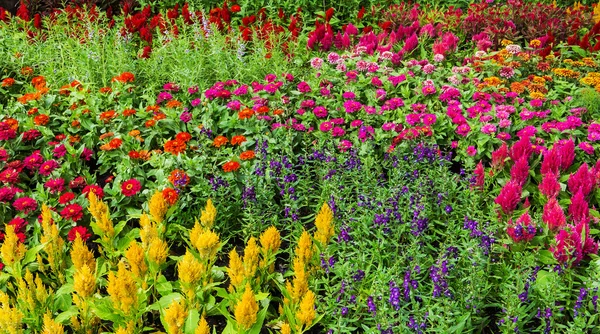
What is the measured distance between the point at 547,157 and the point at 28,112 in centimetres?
404

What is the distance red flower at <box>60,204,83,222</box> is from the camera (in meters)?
3.86

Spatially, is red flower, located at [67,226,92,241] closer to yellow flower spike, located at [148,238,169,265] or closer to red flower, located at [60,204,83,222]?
red flower, located at [60,204,83,222]

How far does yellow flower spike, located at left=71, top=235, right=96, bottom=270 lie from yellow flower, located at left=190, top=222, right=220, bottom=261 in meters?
0.57

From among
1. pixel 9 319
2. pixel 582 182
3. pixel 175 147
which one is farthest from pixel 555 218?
pixel 9 319

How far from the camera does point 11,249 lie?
10.3 feet

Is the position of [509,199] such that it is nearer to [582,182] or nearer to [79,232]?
→ [582,182]

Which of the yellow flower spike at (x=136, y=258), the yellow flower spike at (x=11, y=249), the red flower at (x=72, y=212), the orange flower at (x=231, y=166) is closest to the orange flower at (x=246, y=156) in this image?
the orange flower at (x=231, y=166)

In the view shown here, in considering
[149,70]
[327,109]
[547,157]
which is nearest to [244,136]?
[327,109]

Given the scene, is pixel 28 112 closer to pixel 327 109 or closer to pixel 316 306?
A: pixel 327 109

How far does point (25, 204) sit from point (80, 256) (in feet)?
3.51

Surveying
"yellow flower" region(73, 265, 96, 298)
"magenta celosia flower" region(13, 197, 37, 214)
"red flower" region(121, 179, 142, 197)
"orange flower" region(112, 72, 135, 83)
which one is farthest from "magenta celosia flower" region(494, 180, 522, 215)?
"orange flower" region(112, 72, 135, 83)

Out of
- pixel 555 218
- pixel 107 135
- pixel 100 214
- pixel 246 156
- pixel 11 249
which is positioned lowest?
pixel 555 218

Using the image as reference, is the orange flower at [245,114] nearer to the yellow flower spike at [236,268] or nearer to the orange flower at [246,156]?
the orange flower at [246,156]

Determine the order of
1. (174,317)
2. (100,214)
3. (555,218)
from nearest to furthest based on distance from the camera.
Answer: (174,317), (100,214), (555,218)
